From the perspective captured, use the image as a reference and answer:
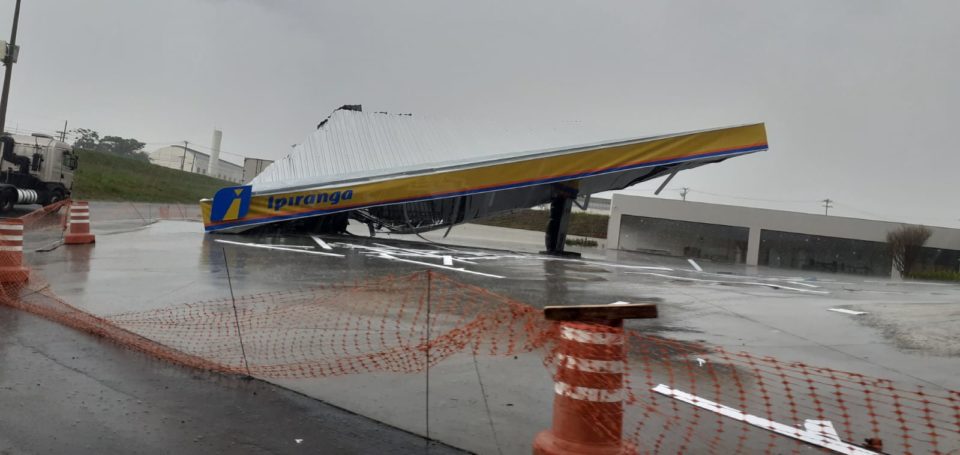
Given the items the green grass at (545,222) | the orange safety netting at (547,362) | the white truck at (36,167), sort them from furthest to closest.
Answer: the green grass at (545,222), the white truck at (36,167), the orange safety netting at (547,362)

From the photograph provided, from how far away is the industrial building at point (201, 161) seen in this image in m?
81.2

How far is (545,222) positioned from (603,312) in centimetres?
4305

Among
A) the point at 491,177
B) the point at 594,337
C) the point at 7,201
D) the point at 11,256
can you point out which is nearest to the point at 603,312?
the point at 594,337

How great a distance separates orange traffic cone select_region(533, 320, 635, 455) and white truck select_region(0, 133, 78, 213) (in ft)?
81.0

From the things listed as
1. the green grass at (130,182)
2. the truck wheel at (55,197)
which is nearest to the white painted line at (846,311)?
the truck wheel at (55,197)

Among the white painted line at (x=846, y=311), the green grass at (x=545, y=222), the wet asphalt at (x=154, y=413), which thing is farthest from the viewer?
the green grass at (x=545, y=222)

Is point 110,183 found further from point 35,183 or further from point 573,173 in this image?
point 573,173

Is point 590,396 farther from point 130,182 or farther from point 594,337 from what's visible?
point 130,182

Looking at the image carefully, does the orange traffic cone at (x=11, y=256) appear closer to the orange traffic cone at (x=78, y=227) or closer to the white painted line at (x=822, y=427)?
the orange traffic cone at (x=78, y=227)

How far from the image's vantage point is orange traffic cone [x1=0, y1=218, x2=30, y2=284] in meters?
8.77

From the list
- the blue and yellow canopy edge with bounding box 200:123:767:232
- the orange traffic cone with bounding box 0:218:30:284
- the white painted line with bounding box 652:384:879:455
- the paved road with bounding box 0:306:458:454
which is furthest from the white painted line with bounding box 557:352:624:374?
the blue and yellow canopy edge with bounding box 200:123:767:232

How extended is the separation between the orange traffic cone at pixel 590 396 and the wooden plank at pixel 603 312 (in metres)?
0.05

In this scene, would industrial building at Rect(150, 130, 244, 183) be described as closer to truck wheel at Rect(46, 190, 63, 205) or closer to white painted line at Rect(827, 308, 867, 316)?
truck wheel at Rect(46, 190, 63, 205)

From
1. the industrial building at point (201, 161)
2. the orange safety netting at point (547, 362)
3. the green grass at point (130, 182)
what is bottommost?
the orange safety netting at point (547, 362)
